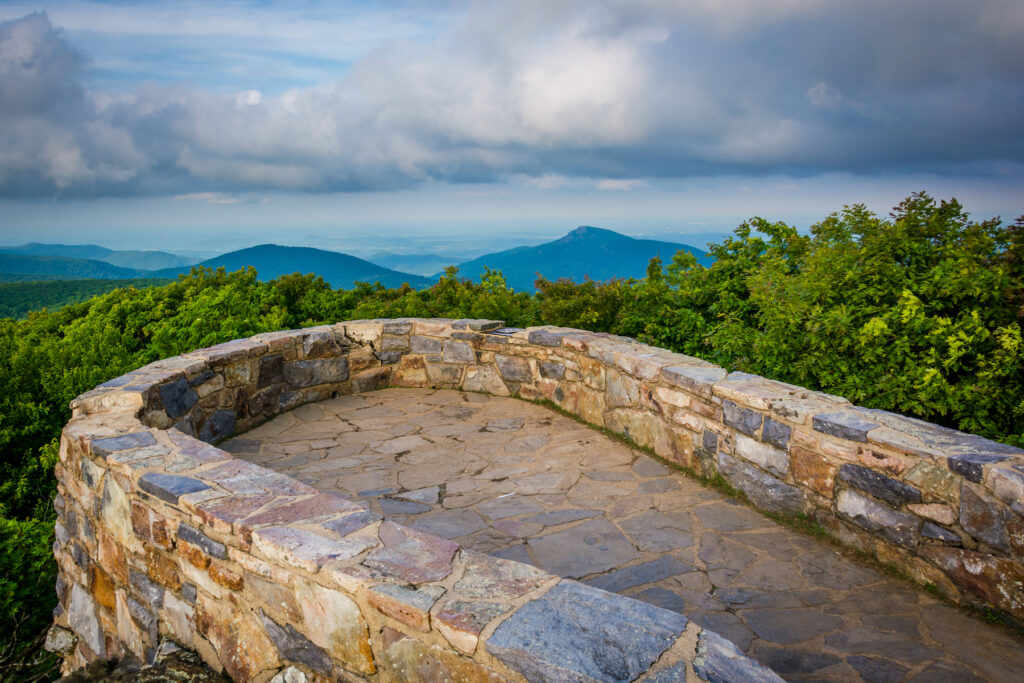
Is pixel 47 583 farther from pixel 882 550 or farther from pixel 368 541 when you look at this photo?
pixel 882 550

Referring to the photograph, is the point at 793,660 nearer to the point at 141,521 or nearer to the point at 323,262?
the point at 141,521

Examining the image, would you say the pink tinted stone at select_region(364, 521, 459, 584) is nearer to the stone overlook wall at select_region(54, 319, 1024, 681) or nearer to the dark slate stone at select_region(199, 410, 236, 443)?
the stone overlook wall at select_region(54, 319, 1024, 681)

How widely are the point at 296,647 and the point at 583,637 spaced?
1176 millimetres

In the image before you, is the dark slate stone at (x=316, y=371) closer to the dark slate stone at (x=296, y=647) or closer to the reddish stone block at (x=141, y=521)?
the reddish stone block at (x=141, y=521)

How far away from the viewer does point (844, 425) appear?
10.2 ft

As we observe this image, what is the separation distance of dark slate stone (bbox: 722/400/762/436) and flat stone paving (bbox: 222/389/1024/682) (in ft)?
1.50

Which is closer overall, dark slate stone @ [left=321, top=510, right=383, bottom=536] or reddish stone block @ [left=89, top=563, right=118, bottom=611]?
dark slate stone @ [left=321, top=510, right=383, bottom=536]

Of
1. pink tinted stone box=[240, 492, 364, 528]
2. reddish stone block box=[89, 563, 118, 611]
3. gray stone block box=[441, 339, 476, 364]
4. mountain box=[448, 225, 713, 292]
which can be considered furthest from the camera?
mountain box=[448, 225, 713, 292]

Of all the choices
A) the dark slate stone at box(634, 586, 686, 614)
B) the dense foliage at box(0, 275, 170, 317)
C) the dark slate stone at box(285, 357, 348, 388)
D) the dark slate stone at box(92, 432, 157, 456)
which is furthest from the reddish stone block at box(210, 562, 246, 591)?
the dense foliage at box(0, 275, 170, 317)

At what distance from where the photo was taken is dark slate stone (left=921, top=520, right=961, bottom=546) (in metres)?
2.70

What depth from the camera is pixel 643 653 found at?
1730mm

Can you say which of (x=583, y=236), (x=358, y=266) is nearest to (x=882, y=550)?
(x=358, y=266)

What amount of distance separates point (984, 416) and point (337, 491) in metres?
4.32

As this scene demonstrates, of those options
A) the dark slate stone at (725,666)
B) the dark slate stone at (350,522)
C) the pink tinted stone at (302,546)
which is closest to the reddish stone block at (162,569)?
the pink tinted stone at (302,546)
